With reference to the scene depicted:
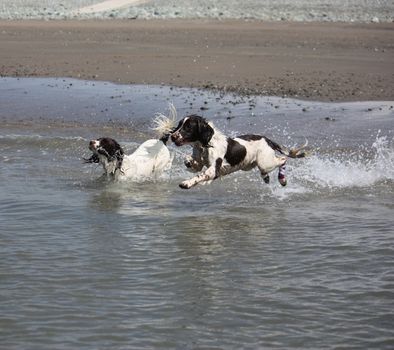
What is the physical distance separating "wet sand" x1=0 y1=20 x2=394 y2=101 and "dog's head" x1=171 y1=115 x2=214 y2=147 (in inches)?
300

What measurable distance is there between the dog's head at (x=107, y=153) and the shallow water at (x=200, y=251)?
0.25 metres

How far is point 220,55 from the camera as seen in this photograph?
21.3 m

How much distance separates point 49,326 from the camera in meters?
5.98

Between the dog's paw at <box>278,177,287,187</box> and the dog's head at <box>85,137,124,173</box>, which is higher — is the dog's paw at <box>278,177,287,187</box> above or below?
below

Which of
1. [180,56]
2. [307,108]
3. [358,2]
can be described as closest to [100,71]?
[180,56]

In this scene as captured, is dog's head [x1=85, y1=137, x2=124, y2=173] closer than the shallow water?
No

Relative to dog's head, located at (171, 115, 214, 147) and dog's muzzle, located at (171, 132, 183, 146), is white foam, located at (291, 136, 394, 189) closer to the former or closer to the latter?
dog's head, located at (171, 115, 214, 147)

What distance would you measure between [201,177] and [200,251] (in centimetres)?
114

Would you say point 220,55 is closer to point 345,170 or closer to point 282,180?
point 345,170

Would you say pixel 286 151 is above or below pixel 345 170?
above

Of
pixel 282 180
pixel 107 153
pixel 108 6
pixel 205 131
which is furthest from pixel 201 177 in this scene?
pixel 108 6

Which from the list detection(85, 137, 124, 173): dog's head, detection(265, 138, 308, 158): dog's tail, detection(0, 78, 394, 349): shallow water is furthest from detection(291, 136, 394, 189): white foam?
detection(85, 137, 124, 173): dog's head

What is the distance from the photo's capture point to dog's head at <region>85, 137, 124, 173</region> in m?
10.2

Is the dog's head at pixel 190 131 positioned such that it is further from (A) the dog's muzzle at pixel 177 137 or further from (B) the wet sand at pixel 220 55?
(B) the wet sand at pixel 220 55
